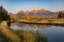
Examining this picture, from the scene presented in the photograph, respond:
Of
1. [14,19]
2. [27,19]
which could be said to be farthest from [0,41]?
[14,19]

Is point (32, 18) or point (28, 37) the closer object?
point (28, 37)

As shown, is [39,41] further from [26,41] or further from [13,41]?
[13,41]

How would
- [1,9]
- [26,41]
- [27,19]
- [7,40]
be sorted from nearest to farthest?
[7,40] → [26,41] → [1,9] → [27,19]

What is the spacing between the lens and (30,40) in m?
13.1

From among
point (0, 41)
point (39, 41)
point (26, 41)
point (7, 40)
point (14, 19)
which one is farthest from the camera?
point (14, 19)

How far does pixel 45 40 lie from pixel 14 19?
198 feet

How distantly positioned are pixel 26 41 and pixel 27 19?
55498 mm

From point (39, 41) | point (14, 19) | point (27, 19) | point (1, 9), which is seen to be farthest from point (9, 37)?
point (14, 19)

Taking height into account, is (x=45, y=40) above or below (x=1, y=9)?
below

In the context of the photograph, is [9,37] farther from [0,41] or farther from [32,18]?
[32,18]

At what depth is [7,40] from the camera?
1168 centimetres

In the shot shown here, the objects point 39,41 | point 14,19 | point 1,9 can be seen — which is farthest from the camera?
point 14,19

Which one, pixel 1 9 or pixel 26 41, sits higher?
pixel 1 9

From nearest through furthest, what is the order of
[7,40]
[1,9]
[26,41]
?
1. [7,40]
2. [26,41]
3. [1,9]
